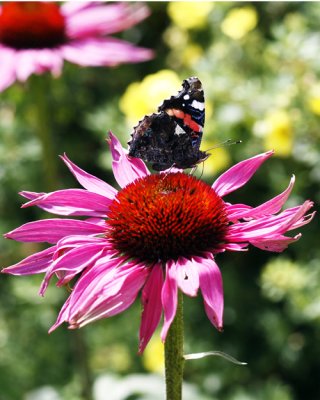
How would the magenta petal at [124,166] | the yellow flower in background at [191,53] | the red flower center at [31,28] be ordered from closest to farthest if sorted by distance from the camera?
the magenta petal at [124,166], the red flower center at [31,28], the yellow flower in background at [191,53]

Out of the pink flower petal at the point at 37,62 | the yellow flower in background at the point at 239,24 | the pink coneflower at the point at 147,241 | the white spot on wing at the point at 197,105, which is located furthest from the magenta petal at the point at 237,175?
the yellow flower in background at the point at 239,24

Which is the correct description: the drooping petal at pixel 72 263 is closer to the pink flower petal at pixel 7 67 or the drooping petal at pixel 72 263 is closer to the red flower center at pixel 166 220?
the red flower center at pixel 166 220

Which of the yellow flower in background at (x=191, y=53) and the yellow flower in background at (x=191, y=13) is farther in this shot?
the yellow flower in background at (x=191, y=53)

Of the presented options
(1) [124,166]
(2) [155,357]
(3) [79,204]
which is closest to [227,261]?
(2) [155,357]

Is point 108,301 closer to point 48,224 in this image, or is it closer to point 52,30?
point 48,224

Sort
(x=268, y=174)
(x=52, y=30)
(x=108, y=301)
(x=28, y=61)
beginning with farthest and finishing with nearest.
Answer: (x=268, y=174) < (x=52, y=30) < (x=28, y=61) < (x=108, y=301)

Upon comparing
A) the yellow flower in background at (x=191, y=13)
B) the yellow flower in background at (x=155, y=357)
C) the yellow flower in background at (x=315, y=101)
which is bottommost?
the yellow flower in background at (x=155, y=357)

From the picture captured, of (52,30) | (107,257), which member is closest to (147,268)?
(107,257)
